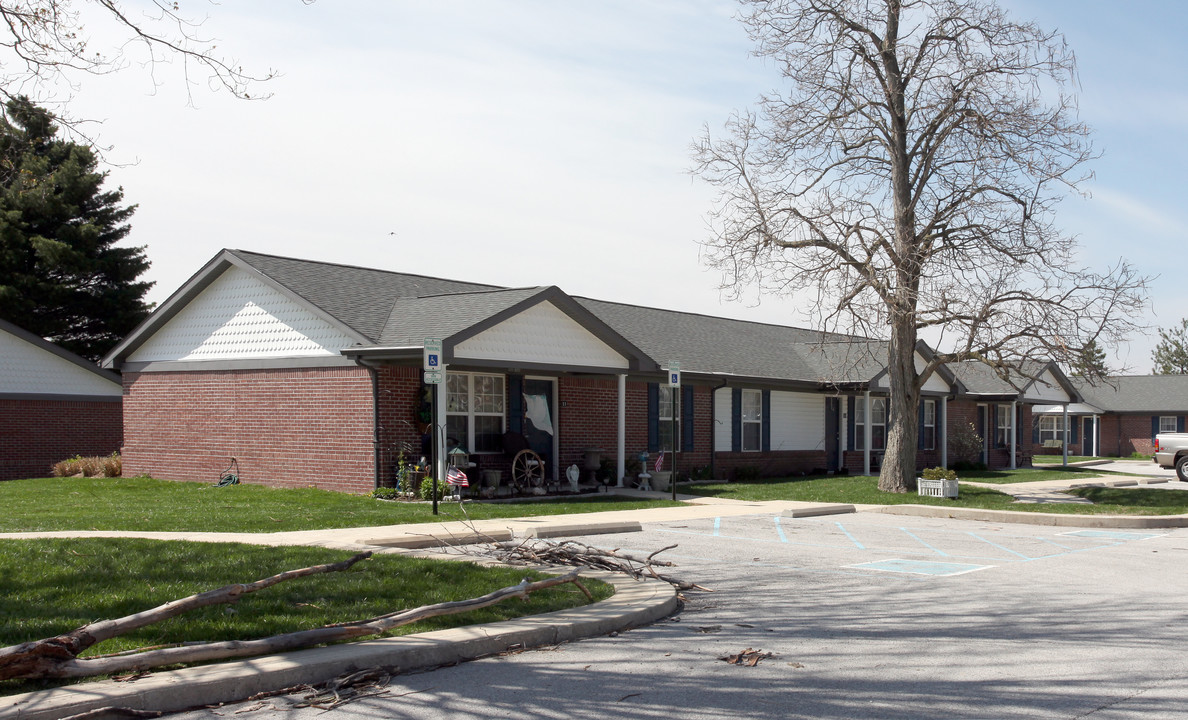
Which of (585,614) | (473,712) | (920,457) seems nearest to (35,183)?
(585,614)

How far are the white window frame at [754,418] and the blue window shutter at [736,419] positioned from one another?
0.81ft

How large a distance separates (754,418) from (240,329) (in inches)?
560

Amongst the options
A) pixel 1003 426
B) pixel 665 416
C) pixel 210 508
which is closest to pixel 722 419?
pixel 665 416

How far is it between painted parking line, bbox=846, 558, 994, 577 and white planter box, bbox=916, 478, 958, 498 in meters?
10.6

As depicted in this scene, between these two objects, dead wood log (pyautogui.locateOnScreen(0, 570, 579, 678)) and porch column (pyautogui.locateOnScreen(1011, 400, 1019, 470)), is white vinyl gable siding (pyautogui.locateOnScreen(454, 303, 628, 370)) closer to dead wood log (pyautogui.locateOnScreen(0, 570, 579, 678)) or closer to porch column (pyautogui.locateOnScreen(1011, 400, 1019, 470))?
dead wood log (pyautogui.locateOnScreen(0, 570, 579, 678))

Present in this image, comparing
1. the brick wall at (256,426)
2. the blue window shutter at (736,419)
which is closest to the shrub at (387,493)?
the brick wall at (256,426)

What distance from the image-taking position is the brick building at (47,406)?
27.2 m

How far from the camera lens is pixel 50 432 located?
2816cm

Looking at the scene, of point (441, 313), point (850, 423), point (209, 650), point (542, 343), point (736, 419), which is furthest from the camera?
point (850, 423)

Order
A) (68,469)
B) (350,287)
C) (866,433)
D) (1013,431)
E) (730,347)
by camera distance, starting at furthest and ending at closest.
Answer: (1013,431), (866,433), (730,347), (68,469), (350,287)

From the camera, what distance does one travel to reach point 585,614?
8609 mm

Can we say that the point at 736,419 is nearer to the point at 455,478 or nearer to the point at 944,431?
the point at 944,431

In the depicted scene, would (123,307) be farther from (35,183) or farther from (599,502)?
(35,183)

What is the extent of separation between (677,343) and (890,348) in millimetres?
6660
